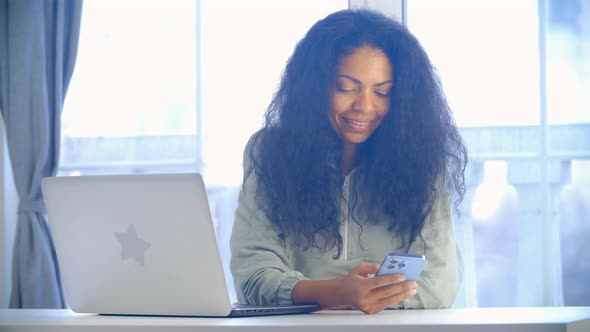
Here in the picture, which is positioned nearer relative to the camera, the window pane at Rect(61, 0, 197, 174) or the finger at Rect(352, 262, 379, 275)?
the finger at Rect(352, 262, 379, 275)

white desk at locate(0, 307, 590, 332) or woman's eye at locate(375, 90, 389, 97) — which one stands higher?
woman's eye at locate(375, 90, 389, 97)

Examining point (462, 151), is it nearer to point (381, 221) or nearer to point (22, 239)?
point (381, 221)

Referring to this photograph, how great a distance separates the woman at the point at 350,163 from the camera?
2008mm

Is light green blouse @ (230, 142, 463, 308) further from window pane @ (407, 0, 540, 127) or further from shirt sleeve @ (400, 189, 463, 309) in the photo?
window pane @ (407, 0, 540, 127)

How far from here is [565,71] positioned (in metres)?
3.18

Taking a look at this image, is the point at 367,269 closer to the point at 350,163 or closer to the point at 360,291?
the point at 360,291

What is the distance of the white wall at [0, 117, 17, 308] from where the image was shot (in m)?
3.48

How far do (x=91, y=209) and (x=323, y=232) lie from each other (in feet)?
2.41

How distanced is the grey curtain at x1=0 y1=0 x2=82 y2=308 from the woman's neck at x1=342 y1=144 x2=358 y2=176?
168 centimetres

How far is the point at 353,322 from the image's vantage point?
130 cm

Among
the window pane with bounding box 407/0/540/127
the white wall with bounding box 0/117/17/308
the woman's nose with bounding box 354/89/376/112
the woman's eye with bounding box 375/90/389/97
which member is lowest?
the white wall with bounding box 0/117/17/308

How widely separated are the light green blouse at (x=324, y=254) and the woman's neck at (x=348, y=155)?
9 cm

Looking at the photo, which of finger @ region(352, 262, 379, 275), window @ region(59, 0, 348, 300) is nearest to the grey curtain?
window @ region(59, 0, 348, 300)

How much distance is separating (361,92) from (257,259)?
523 mm
